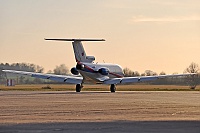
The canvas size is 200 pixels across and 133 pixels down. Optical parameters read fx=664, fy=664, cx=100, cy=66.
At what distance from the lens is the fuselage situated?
7694 cm

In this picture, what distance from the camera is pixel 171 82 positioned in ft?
532

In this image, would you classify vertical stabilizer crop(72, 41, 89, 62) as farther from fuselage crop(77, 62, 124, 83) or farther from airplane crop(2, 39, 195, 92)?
fuselage crop(77, 62, 124, 83)

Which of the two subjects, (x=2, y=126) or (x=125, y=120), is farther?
(x=125, y=120)

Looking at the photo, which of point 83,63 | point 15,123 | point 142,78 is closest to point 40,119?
point 15,123

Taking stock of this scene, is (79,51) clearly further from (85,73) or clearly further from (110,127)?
(110,127)

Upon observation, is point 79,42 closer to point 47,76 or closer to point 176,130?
point 47,76

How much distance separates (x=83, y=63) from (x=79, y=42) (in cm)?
351

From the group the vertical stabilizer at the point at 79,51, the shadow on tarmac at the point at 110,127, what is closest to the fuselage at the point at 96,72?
the vertical stabilizer at the point at 79,51

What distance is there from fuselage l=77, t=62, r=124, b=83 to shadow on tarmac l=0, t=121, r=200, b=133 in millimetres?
51446

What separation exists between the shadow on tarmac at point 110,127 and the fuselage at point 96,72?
169 ft

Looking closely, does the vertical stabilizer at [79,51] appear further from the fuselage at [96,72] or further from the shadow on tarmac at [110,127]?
the shadow on tarmac at [110,127]

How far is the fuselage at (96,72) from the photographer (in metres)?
76.9

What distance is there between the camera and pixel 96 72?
78.9m

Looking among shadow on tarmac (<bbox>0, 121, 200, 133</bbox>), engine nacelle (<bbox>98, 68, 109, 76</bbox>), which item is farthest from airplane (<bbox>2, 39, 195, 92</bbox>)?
shadow on tarmac (<bbox>0, 121, 200, 133</bbox>)
